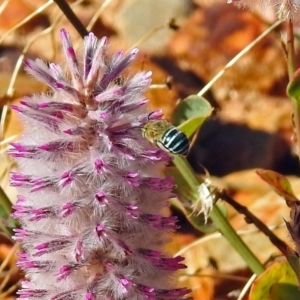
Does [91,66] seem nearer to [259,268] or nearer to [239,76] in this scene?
[259,268]

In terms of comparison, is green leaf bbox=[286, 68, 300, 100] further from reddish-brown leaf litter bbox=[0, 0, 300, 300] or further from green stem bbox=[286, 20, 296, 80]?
reddish-brown leaf litter bbox=[0, 0, 300, 300]

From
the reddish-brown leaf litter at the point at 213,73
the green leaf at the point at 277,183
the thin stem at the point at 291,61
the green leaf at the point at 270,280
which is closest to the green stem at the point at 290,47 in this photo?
the thin stem at the point at 291,61

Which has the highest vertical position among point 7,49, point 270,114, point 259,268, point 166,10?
point 7,49

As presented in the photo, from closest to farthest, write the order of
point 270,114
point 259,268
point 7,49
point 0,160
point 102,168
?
point 102,168
point 259,268
point 0,160
point 270,114
point 7,49

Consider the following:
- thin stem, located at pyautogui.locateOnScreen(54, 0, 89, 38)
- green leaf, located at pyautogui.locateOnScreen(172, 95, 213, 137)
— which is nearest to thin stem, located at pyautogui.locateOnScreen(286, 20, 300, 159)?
green leaf, located at pyautogui.locateOnScreen(172, 95, 213, 137)

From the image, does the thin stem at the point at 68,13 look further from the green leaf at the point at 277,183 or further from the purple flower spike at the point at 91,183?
the green leaf at the point at 277,183

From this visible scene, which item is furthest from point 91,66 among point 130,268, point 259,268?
point 259,268

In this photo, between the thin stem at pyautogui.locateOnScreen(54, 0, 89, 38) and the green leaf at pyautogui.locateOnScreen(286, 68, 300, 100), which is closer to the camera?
the green leaf at pyautogui.locateOnScreen(286, 68, 300, 100)
